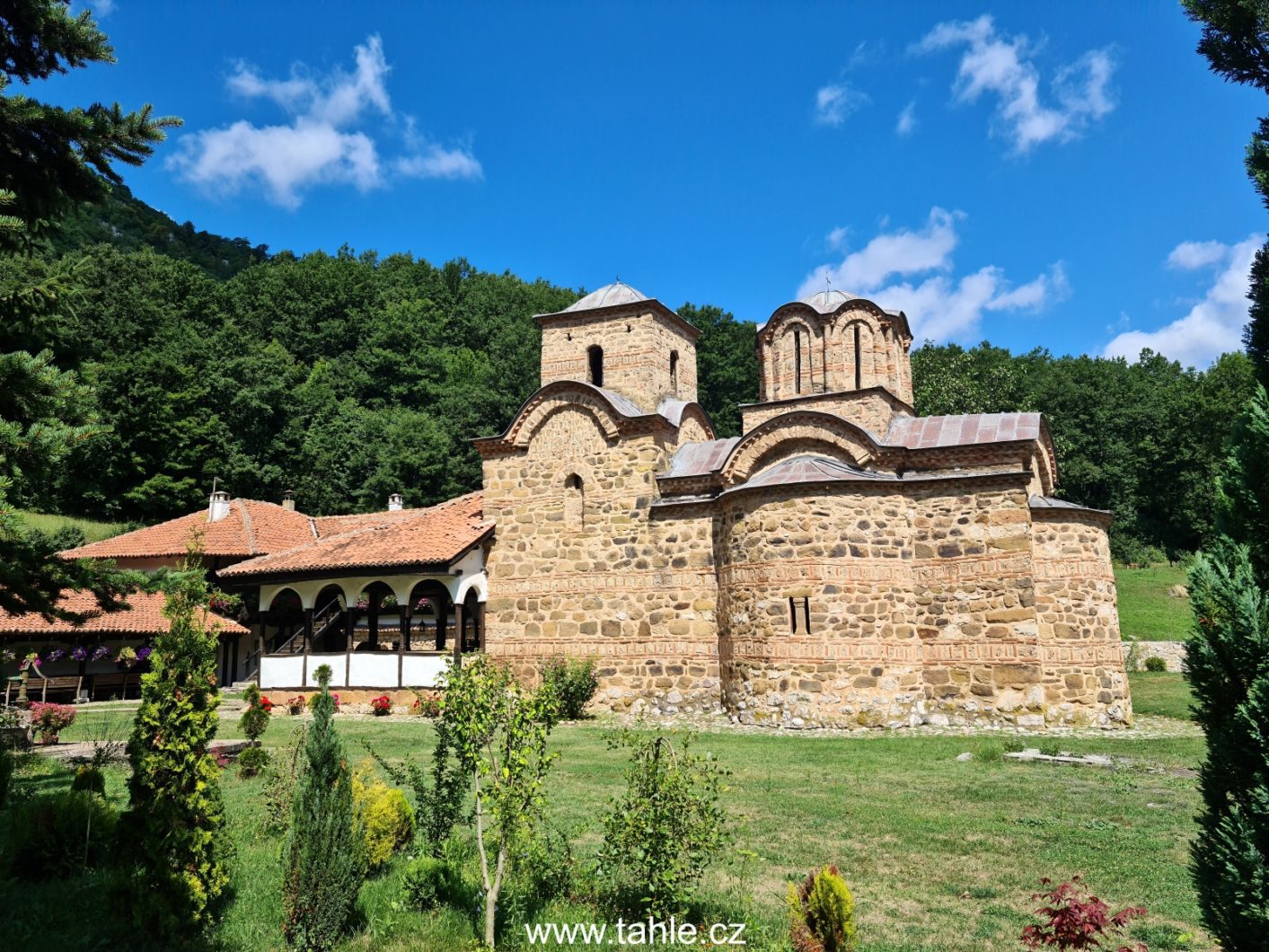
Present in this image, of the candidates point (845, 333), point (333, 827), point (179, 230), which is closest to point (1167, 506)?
point (845, 333)

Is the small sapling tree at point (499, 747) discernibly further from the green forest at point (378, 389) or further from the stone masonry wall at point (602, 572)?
the green forest at point (378, 389)

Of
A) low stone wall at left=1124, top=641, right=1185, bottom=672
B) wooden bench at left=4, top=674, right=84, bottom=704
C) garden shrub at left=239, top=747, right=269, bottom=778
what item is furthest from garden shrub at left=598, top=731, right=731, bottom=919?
low stone wall at left=1124, top=641, right=1185, bottom=672

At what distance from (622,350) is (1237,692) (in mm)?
14085

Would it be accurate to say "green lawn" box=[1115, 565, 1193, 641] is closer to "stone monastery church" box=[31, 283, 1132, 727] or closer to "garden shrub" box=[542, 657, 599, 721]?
"stone monastery church" box=[31, 283, 1132, 727]

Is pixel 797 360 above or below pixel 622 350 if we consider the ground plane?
below

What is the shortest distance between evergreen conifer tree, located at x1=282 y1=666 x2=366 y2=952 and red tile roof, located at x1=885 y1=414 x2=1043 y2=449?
11.1m

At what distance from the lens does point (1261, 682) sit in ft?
9.44

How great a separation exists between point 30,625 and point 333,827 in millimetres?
14732

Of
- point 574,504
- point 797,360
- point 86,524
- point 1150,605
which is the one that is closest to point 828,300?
point 797,360

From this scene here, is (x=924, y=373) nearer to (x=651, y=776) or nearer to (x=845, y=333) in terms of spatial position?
(x=845, y=333)

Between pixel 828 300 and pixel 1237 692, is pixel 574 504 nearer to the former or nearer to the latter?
pixel 828 300

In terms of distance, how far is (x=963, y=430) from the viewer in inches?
547

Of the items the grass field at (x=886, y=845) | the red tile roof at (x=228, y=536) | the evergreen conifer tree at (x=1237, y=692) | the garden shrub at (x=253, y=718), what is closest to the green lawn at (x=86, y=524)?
the red tile roof at (x=228, y=536)

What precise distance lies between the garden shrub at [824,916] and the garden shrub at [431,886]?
6.96 feet
